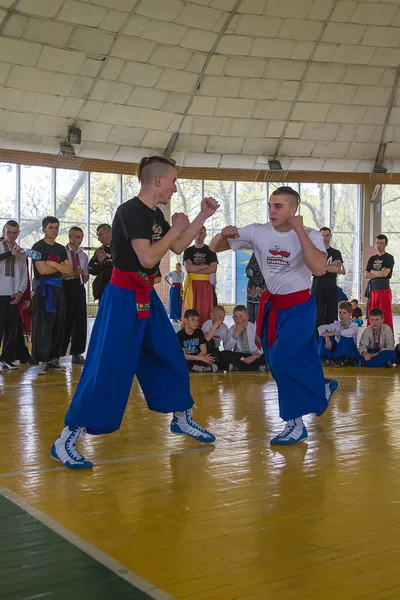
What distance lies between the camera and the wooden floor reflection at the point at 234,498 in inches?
81.7

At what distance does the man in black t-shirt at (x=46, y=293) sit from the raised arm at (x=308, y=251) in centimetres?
369

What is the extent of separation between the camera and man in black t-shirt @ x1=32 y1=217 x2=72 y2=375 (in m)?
6.84

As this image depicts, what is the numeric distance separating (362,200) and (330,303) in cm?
834

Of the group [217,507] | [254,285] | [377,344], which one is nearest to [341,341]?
[377,344]

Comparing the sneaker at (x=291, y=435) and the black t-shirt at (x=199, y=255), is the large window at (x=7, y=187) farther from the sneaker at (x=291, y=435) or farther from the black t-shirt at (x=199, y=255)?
the sneaker at (x=291, y=435)

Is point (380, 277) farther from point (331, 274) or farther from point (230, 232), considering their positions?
point (230, 232)

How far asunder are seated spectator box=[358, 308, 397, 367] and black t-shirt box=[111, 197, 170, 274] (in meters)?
4.86

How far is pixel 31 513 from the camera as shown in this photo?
262 cm

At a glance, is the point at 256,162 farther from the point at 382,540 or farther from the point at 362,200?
the point at 382,540

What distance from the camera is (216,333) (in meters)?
7.61

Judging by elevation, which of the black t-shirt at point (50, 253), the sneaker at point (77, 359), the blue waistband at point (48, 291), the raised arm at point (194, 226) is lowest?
the sneaker at point (77, 359)

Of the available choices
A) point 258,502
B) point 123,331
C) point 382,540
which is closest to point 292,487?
point 258,502

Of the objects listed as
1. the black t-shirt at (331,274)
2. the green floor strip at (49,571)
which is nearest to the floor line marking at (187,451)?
the green floor strip at (49,571)

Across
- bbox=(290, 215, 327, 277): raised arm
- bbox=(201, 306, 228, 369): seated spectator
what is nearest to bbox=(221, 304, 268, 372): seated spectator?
bbox=(201, 306, 228, 369): seated spectator
